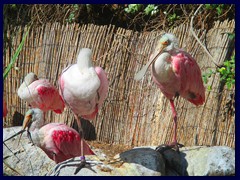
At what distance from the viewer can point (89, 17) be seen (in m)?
4.09

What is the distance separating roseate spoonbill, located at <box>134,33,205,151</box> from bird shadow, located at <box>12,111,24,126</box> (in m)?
0.96

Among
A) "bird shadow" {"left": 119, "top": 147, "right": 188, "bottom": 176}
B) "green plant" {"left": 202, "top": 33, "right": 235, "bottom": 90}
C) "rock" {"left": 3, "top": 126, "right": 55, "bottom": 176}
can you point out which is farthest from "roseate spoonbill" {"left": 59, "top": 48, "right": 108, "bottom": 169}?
"green plant" {"left": 202, "top": 33, "right": 235, "bottom": 90}

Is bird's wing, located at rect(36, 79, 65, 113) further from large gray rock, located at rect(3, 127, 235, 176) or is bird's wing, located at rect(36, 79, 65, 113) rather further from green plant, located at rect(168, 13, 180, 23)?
green plant, located at rect(168, 13, 180, 23)

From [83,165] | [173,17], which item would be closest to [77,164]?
[83,165]

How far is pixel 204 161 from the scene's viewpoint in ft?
10.2

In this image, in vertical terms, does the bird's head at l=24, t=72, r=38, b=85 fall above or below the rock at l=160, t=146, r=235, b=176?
above

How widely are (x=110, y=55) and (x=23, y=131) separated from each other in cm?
75

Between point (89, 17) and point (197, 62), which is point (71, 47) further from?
point (197, 62)

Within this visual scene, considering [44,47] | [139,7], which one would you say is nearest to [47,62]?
[44,47]

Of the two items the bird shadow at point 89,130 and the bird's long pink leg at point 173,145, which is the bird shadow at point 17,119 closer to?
the bird shadow at point 89,130

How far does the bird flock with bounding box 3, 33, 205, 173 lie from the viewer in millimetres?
3061

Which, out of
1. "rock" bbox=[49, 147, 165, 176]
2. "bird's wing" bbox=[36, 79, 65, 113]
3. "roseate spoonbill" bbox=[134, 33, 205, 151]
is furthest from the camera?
"bird's wing" bbox=[36, 79, 65, 113]

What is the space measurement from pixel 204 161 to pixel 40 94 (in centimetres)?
143

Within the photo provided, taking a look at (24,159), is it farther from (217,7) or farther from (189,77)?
(217,7)
